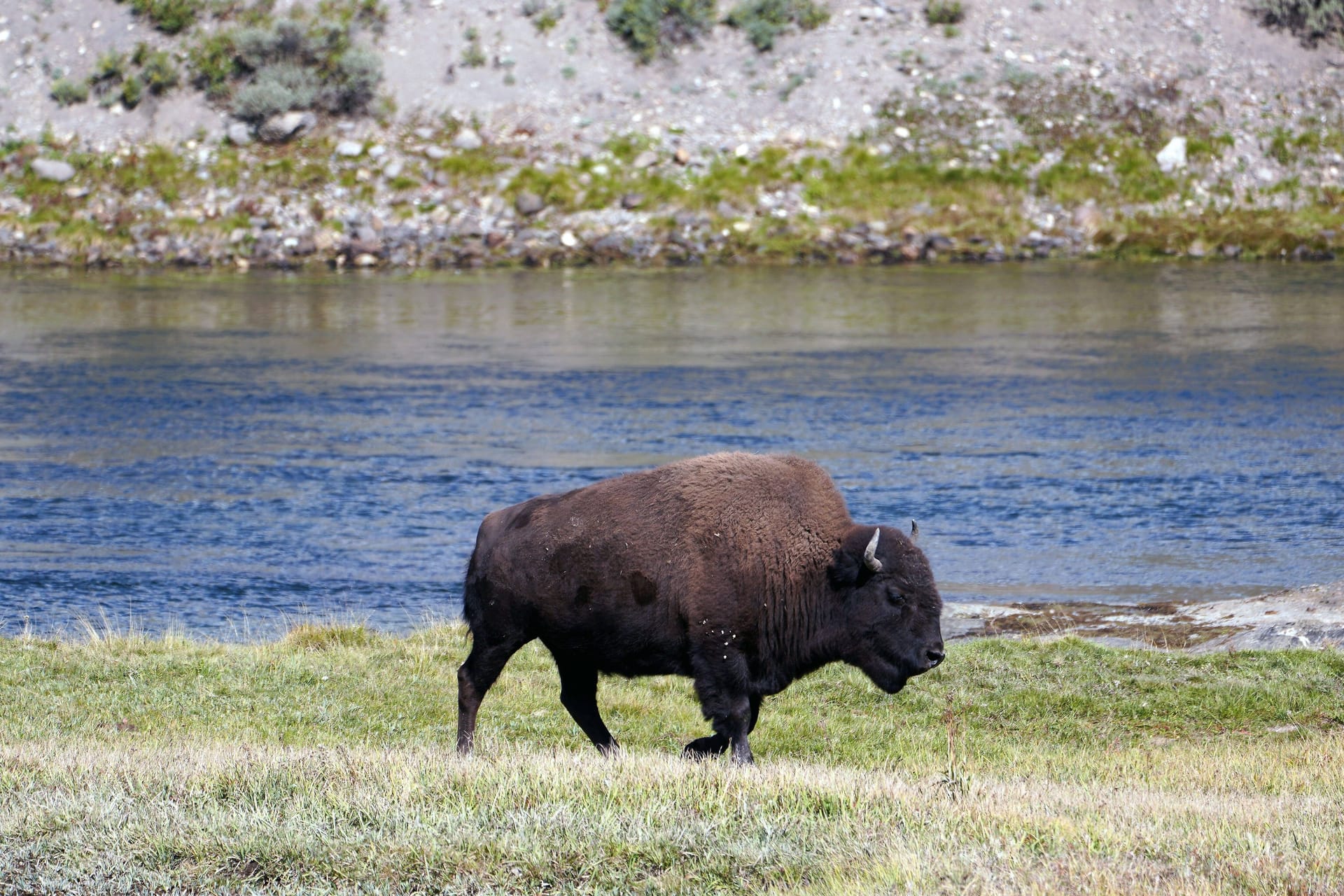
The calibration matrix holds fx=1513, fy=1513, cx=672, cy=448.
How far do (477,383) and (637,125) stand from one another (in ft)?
86.1

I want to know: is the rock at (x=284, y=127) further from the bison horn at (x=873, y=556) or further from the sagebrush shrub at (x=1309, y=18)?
the bison horn at (x=873, y=556)

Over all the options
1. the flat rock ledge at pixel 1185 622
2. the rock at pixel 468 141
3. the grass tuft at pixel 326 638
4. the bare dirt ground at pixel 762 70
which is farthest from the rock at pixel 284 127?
the flat rock ledge at pixel 1185 622

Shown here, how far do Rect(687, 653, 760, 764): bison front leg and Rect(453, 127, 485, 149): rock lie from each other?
4562 cm

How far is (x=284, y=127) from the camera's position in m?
53.1

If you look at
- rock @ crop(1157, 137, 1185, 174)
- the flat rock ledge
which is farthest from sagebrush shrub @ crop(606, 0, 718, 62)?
the flat rock ledge

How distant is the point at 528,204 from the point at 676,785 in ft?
141

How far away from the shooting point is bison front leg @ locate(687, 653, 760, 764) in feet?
26.9

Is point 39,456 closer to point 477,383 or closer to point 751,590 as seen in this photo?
point 477,383

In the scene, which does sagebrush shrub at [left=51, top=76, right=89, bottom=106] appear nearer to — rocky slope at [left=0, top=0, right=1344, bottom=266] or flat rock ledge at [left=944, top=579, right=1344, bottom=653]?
rocky slope at [left=0, top=0, right=1344, bottom=266]

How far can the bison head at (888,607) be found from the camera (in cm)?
833

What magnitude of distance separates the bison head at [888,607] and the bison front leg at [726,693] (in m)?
0.66

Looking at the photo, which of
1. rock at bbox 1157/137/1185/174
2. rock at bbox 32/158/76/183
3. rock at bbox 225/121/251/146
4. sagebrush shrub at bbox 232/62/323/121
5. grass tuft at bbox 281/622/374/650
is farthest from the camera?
sagebrush shrub at bbox 232/62/323/121

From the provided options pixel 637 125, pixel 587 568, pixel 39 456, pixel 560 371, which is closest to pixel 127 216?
pixel 637 125

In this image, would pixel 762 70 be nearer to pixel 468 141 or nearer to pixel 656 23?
pixel 656 23
